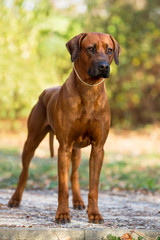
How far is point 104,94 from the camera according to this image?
14.5 ft

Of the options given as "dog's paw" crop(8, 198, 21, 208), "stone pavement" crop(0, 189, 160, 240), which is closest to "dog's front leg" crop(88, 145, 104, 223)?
"stone pavement" crop(0, 189, 160, 240)

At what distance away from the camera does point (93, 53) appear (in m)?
4.10

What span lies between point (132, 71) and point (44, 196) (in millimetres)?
10901

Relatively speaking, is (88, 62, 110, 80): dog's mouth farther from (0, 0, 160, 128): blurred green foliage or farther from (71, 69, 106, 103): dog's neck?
(0, 0, 160, 128): blurred green foliage

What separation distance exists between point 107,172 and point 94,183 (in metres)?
4.59

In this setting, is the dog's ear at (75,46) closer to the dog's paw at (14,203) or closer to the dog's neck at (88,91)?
the dog's neck at (88,91)

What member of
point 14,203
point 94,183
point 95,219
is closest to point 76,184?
point 14,203

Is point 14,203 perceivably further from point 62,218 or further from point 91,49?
point 91,49

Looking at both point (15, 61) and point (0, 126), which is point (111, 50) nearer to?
point (15, 61)

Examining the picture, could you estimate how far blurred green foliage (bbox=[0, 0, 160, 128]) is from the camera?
1449cm

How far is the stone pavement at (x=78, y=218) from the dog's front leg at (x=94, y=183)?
104 mm

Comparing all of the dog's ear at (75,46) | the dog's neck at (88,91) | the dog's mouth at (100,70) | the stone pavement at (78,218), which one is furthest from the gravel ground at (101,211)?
the dog's ear at (75,46)

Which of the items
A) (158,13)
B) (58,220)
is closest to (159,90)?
(158,13)

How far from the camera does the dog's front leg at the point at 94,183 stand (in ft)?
13.6
